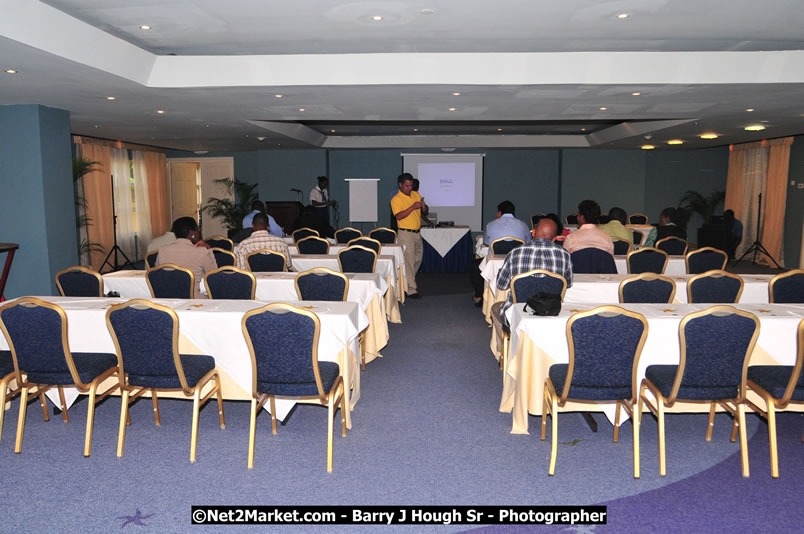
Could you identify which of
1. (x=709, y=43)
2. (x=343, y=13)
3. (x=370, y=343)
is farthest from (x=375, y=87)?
(x=709, y=43)

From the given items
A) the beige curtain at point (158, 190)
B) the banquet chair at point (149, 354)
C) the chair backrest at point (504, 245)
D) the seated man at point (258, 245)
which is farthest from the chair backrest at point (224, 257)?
the beige curtain at point (158, 190)

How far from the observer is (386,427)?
4.12 meters

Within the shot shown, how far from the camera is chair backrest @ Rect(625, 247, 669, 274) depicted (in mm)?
6483

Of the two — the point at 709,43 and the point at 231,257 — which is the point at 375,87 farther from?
the point at 709,43

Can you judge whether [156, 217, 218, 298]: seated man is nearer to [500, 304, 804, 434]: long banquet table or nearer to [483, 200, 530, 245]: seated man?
[500, 304, 804, 434]: long banquet table

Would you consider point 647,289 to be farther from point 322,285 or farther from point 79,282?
point 79,282

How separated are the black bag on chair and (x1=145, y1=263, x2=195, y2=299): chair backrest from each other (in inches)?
118

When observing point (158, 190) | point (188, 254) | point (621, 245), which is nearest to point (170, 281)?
point (188, 254)

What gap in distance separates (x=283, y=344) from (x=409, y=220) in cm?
555

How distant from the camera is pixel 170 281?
5.21m

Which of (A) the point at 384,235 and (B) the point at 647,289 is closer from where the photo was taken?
(B) the point at 647,289

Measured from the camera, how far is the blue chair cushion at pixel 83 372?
365 cm

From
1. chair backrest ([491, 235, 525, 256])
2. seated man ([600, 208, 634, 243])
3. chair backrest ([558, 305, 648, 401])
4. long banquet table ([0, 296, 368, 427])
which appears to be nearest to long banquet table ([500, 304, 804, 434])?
chair backrest ([558, 305, 648, 401])

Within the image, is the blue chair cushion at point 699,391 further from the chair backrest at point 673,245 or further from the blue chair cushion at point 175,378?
the chair backrest at point 673,245
